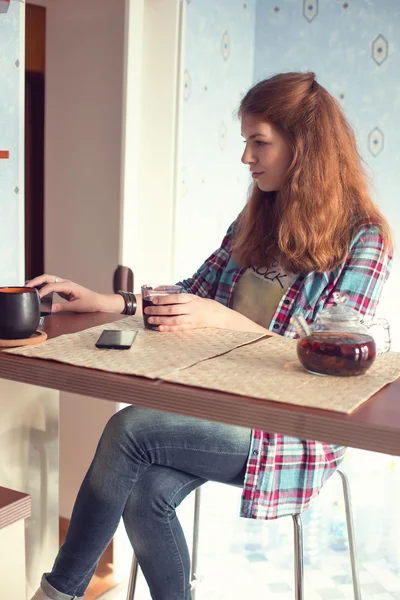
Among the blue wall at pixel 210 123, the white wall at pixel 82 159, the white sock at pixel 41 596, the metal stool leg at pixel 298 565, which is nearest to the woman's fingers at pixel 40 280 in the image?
the white sock at pixel 41 596

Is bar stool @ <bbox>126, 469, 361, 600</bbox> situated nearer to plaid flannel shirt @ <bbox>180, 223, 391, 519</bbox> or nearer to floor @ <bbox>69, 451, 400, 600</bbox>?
plaid flannel shirt @ <bbox>180, 223, 391, 519</bbox>

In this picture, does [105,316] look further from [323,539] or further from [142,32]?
[323,539]

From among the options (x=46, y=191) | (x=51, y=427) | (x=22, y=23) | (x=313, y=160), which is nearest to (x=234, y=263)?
(x=313, y=160)

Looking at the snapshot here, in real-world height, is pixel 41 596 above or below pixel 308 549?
above

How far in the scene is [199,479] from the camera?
151 centimetres

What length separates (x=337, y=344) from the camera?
1.11 m

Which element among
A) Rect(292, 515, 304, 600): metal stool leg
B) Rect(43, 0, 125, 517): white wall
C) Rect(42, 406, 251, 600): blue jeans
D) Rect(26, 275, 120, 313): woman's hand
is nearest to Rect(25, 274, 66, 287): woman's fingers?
Rect(26, 275, 120, 313): woman's hand

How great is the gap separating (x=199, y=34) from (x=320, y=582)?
6.47 ft

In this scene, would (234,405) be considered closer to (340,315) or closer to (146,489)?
(340,315)

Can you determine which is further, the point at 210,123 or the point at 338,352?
the point at 210,123

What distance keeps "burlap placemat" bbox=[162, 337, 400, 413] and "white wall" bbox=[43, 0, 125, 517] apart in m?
1.36

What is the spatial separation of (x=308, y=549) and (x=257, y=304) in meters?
1.18

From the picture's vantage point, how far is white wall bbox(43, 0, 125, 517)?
248 centimetres

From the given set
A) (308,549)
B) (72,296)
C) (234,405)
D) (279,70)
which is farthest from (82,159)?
(234,405)
